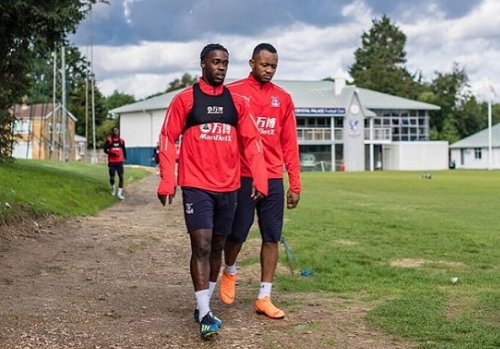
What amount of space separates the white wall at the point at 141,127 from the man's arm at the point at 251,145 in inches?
3142

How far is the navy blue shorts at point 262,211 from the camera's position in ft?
22.7

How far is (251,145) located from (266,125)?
1.46 ft

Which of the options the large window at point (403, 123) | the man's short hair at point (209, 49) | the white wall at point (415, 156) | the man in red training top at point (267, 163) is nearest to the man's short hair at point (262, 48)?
the man in red training top at point (267, 163)

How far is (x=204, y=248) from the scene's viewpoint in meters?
6.45

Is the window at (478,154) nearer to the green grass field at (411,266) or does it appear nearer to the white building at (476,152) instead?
the white building at (476,152)

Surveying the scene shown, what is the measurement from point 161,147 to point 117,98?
130920mm

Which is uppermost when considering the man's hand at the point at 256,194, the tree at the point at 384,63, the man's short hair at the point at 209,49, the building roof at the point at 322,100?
the tree at the point at 384,63

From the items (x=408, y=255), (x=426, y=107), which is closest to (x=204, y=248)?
(x=408, y=255)

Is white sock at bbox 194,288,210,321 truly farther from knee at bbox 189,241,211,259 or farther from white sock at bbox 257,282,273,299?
white sock at bbox 257,282,273,299

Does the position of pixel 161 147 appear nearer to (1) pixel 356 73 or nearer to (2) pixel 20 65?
(2) pixel 20 65

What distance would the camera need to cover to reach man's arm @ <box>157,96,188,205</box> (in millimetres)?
6379

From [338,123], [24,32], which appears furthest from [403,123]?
[24,32]

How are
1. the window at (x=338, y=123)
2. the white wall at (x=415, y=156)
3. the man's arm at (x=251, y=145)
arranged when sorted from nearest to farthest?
the man's arm at (x=251, y=145) < the window at (x=338, y=123) < the white wall at (x=415, y=156)

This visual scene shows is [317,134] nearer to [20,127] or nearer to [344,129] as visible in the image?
[344,129]
